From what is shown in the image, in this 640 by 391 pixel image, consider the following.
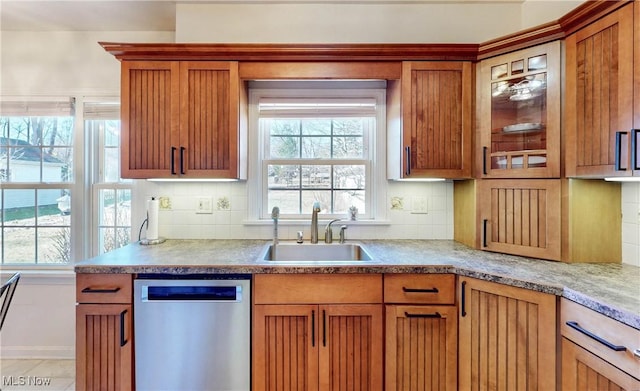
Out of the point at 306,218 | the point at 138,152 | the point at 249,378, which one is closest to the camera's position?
the point at 249,378

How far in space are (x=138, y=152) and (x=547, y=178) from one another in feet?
7.97

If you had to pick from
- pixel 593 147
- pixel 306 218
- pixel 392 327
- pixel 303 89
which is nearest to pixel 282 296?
pixel 392 327

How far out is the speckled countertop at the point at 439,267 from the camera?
3.80 ft

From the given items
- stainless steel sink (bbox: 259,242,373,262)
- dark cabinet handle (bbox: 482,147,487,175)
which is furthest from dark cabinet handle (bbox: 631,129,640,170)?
stainless steel sink (bbox: 259,242,373,262)

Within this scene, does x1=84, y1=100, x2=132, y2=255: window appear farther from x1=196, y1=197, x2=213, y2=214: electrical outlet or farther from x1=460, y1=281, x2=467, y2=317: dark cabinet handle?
x1=460, y1=281, x2=467, y2=317: dark cabinet handle

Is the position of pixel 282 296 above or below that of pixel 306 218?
below

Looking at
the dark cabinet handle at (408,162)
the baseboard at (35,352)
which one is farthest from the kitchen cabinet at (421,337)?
the baseboard at (35,352)

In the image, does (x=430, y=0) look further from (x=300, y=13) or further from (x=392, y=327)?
(x=392, y=327)

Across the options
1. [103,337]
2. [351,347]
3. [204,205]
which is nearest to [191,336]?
[103,337]

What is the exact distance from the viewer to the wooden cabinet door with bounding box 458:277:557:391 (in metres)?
1.26

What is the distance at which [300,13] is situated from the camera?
212 cm

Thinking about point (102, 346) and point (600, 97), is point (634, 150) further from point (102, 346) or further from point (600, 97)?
point (102, 346)

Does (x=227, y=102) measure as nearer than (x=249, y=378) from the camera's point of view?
No

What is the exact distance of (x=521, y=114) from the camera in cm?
174
